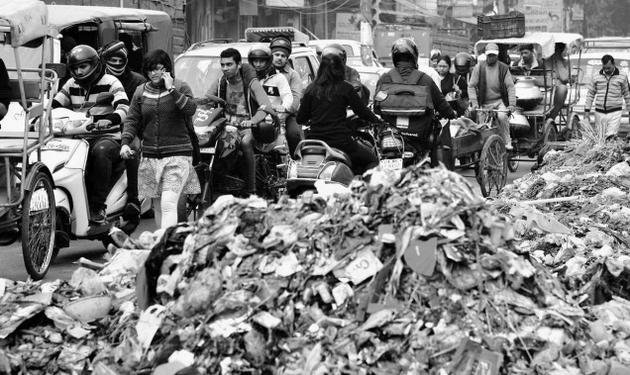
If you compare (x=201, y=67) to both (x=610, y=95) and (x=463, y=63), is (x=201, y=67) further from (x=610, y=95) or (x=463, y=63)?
(x=463, y=63)

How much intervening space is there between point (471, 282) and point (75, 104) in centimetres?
593

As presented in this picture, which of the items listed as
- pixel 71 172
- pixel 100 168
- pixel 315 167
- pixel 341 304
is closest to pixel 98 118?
pixel 100 168

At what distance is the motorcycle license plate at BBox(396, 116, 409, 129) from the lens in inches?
451

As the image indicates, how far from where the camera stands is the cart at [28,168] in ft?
28.3

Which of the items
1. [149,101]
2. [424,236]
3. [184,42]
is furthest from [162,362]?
[184,42]

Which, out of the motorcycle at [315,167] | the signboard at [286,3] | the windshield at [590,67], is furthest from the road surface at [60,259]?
the signboard at [286,3]

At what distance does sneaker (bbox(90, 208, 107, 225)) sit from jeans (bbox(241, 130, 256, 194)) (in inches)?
73.3

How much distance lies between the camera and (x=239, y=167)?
11680mm

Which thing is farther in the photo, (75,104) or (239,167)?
(239,167)

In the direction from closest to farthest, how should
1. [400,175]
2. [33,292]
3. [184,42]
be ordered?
[400,175] → [33,292] → [184,42]

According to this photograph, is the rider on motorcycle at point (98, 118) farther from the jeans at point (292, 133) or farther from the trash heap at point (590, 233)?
the trash heap at point (590, 233)

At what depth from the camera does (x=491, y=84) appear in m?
17.5

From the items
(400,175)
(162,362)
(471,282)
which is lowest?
(162,362)

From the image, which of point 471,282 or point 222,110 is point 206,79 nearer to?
point 222,110
